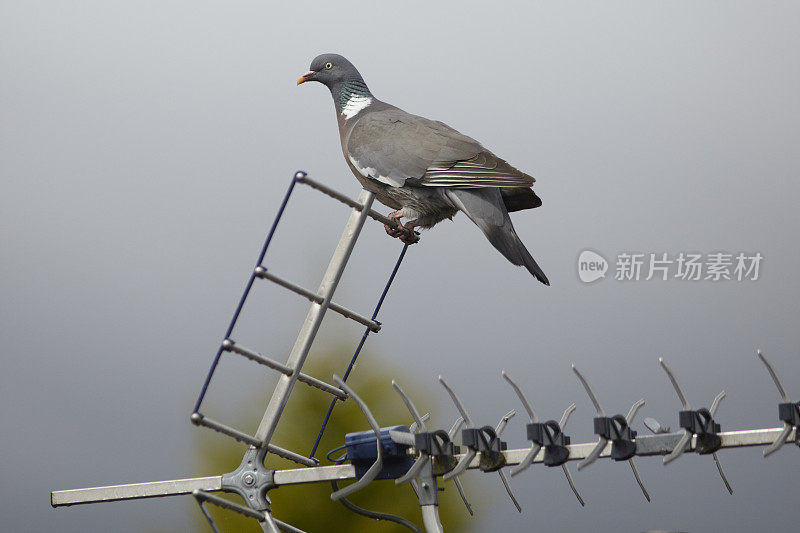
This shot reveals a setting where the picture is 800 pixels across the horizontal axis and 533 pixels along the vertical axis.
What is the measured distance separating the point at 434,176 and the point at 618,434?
2.27 meters

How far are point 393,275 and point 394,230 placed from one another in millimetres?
597

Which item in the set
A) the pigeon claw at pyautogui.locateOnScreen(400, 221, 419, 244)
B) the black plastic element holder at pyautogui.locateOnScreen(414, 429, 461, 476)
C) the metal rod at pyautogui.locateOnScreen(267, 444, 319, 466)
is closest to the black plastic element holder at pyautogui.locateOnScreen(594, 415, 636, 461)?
the black plastic element holder at pyautogui.locateOnScreen(414, 429, 461, 476)

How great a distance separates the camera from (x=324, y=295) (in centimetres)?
448

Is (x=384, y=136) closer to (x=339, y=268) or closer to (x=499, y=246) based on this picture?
(x=499, y=246)

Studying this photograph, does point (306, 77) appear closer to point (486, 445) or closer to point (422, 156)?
point (422, 156)

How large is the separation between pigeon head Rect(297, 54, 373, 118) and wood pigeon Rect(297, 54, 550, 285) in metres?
0.37

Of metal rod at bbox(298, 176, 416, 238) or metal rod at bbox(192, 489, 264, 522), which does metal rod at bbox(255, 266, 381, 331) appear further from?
metal rod at bbox(192, 489, 264, 522)

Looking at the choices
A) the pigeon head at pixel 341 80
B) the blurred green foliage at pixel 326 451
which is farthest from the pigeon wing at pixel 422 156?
the blurred green foliage at pixel 326 451

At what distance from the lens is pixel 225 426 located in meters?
4.14

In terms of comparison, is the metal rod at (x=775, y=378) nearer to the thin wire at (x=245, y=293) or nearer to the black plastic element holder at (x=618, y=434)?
the black plastic element holder at (x=618, y=434)

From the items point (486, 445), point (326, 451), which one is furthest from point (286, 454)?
point (326, 451)

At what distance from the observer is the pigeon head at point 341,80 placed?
21.7 feet

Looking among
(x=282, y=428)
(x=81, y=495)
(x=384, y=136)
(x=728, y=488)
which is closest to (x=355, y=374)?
(x=282, y=428)

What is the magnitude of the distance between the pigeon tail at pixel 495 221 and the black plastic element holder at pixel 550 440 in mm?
Result: 1480
